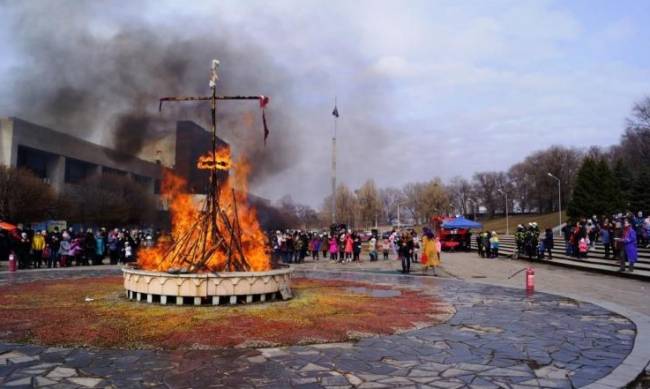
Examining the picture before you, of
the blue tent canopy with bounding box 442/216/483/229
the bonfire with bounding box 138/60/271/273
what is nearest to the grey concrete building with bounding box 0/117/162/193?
the blue tent canopy with bounding box 442/216/483/229

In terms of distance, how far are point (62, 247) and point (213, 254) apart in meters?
13.8

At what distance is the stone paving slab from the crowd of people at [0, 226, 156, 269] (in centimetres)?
1664

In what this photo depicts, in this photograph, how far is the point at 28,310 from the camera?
33.3ft

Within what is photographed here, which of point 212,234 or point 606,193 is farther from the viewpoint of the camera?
point 606,193

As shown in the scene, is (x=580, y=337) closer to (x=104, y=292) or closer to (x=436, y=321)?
(x=436, y=321)

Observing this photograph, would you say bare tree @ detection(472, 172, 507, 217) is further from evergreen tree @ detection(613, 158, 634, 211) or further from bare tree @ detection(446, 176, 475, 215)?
evergreen tree @ detection(613, 158, 634, 211)

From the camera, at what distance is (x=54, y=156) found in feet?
157

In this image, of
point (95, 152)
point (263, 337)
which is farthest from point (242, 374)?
point (95, 152)

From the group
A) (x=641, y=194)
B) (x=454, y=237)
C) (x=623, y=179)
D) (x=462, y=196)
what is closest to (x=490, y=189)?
(x=462, y=196)

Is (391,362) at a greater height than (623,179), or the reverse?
(623,179)

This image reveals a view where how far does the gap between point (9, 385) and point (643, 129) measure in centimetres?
7336

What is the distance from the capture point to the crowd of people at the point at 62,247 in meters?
21.5

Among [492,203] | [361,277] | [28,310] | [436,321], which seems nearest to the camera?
[436,321]

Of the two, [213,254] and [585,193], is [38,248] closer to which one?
[213,254]
